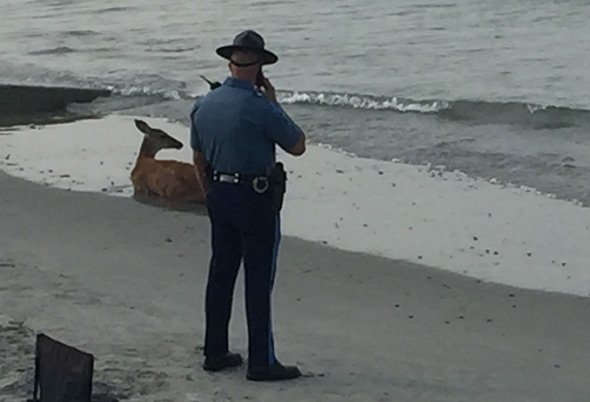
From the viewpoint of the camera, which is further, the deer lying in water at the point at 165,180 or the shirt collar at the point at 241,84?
the deer lying in water at the point at 165,180

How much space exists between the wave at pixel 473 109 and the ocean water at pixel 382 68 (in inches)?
1.2

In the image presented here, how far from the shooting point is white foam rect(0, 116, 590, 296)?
9883 mm

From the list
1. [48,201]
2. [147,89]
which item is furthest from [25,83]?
[48,201]

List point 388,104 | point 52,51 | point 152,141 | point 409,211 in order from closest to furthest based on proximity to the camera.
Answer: point 409,211 → point 152,141 → point 388,104 → point 52,51

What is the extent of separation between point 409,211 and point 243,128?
5.43 meters

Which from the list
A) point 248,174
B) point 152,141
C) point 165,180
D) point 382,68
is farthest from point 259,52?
point 382,68

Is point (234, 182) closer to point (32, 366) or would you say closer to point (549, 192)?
point (32, 366)

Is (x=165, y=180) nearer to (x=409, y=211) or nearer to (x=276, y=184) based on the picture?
(x=409, y=211)

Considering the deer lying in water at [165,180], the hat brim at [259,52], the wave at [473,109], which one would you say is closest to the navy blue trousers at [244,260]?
the hat brim at [259,52]

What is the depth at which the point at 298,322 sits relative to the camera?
26.9ft

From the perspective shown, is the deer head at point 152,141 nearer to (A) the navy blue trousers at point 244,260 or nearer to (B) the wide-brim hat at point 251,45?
(A) the navy blue trousers at point 244,260

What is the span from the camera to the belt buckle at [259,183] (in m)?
6.37

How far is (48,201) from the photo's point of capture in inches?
472

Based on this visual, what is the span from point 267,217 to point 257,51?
2.64 ft
